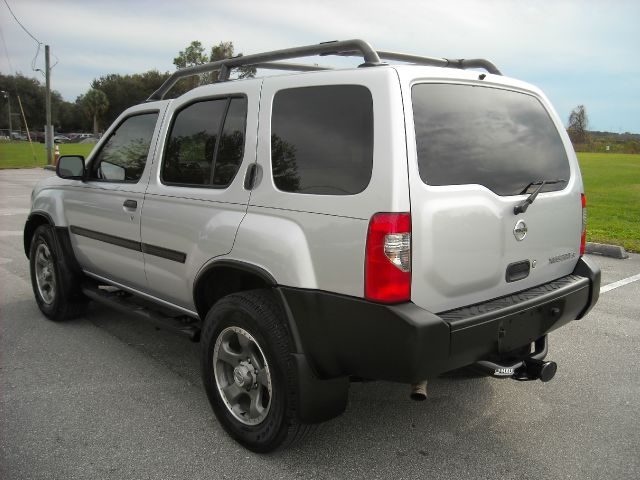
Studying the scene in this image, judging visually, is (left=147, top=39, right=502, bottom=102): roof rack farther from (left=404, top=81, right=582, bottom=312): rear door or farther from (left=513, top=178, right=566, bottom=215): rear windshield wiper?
(left=513, top=178, right=566, bottom=215): rear windshield wiper

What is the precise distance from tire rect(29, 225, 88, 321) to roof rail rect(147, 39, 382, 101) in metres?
1.61

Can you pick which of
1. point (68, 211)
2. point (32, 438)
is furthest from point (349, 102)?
point (68, 211)

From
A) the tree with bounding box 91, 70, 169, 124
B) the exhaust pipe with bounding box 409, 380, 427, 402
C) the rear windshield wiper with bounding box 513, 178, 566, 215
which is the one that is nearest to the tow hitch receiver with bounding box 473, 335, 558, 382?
the exhaust pipe with bounding box 409, 380, 427, 402

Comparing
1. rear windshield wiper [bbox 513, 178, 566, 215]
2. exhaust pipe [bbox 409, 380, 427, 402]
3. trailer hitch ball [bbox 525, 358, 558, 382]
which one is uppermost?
rear windshield wiper [bbox 513, 178, 566, 215]

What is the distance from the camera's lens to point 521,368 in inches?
114

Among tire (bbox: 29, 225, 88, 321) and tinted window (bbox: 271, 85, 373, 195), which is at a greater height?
tinted window (bbox: 271, 85, 373, 195)

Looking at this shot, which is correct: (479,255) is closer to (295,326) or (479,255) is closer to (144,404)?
(295,326)

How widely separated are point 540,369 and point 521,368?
9 centimetres

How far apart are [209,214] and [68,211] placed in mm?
2054

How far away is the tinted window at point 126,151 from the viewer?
391cm

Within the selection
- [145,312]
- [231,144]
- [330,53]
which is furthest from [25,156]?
[330,53]

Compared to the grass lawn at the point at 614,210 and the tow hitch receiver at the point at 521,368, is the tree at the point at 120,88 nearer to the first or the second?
the grass lawn at the point at 614,210

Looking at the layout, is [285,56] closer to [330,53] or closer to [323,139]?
[330,53]

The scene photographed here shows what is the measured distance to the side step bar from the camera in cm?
353
